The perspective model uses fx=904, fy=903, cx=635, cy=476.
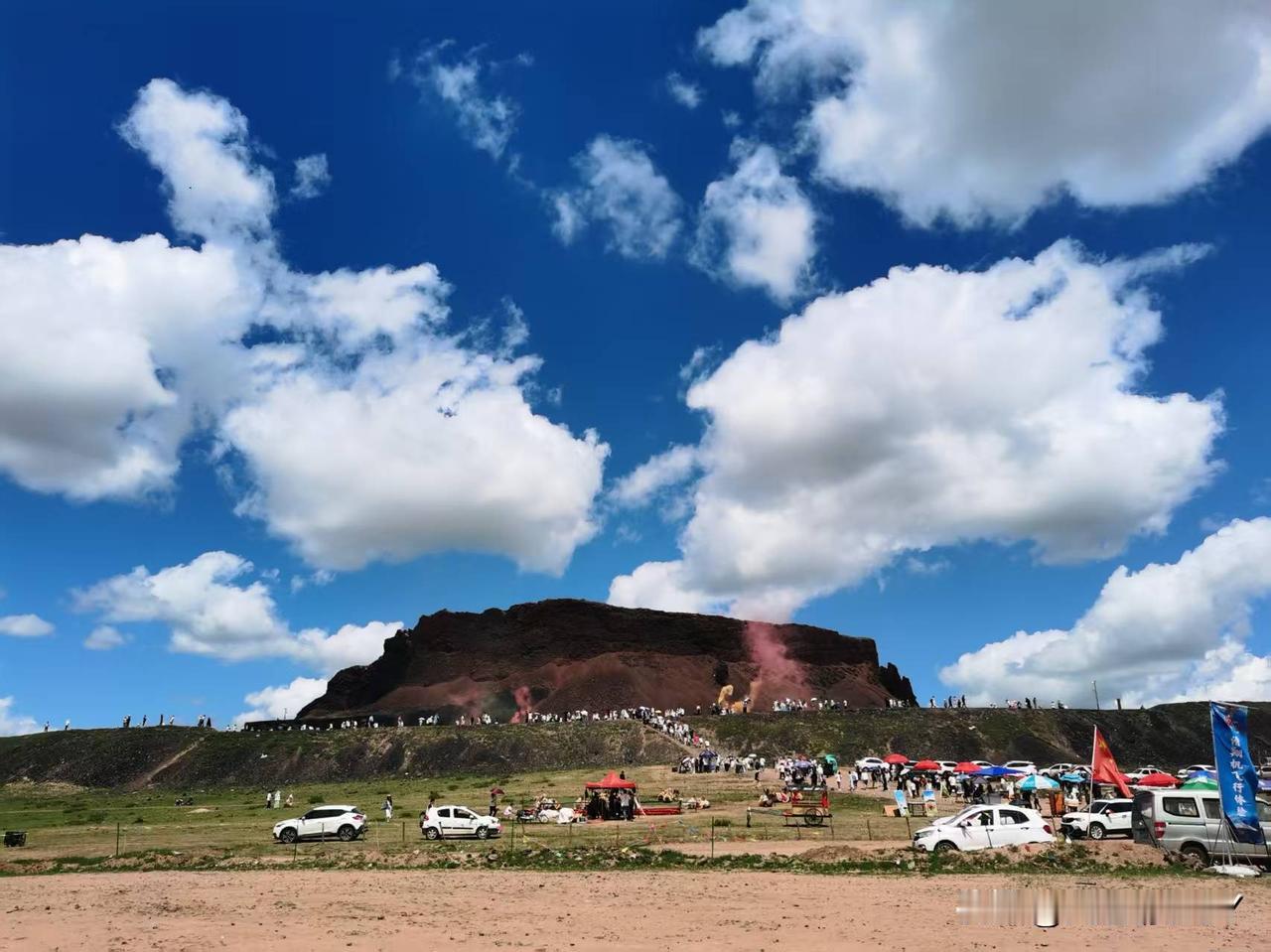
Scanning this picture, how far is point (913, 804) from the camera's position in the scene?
4225cm

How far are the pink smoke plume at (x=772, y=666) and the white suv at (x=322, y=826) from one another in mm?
90037

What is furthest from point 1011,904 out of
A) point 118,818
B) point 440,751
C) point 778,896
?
point 440,751

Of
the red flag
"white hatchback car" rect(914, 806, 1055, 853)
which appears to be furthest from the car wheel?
the red flag

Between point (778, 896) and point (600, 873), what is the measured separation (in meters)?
6.02

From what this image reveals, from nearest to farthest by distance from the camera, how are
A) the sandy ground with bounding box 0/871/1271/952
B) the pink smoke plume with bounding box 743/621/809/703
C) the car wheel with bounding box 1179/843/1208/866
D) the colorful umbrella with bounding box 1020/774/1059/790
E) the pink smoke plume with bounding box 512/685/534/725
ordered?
the sandy ground with bounding box 0/871/1271/952 → the car wheel with bounding box 1179/843/1208/866 → the colorful umbrella with bounding box 1020/774/1059/790 → the pink smoke plume with bounding box 512/685/534/725 → the pink smoke plume with bounding box 743/621/809/703

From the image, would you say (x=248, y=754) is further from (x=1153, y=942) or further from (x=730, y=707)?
(x=1153, y=942)

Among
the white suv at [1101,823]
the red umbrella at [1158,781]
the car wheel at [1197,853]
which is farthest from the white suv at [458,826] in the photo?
the red umbrella at [1158,781]

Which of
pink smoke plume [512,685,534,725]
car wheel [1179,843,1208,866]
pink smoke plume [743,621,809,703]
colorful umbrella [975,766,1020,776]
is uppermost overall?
pink smoke plume [743,621,809,703]

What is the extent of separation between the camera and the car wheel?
23.3m

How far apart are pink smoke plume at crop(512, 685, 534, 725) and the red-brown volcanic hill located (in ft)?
0.67

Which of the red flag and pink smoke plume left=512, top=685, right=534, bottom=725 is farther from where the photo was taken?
pink smoke plume left=512, top=685, right=534, bottom=725

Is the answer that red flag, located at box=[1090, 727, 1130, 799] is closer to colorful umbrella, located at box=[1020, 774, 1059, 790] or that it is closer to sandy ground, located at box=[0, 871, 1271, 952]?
colorful umbrella, located at box=[1020, 774, 1059, 790]

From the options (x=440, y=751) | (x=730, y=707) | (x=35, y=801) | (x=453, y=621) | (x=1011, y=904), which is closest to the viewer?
(x=1011, y=904)

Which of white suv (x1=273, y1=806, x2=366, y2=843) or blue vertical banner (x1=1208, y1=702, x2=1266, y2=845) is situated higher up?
blue vertical banner (x1=1208, y1=702, x2=1266, y2=845)
